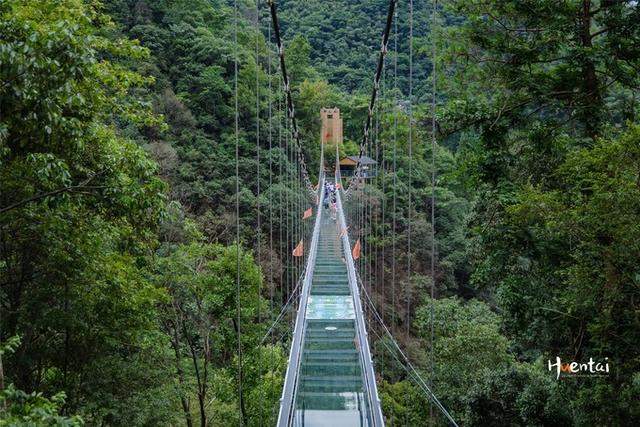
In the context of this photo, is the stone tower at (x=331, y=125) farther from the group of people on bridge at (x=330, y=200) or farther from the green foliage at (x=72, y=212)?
the green foliage at (x=72, y=212)

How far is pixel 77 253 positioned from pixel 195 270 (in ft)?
13.9

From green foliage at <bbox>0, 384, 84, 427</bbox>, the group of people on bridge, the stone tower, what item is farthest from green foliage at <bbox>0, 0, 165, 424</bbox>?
the stone tower

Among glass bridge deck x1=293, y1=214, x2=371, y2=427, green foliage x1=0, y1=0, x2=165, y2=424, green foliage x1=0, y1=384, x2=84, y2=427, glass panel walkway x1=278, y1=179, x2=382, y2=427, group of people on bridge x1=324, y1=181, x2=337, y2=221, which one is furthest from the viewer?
group of people on bridge x1=324, y1=181, x2=337, y2=221

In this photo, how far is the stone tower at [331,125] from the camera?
27.7 m

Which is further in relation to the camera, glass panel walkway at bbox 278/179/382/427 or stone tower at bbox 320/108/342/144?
stone tower at bbox 320/108/342/144

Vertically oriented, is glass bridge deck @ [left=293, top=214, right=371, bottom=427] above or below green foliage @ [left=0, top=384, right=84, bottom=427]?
below

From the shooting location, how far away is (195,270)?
333 inches

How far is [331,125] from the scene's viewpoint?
28.4m

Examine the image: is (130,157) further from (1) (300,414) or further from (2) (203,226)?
(2) (203,226)

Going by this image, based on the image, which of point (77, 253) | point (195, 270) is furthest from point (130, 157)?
point (195, 270)

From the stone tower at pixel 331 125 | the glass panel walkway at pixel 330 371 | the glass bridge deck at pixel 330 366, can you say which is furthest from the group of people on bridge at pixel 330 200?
the stone tower at pixel 331 125

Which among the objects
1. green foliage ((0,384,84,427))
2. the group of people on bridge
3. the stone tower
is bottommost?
green foliage ((0,384,84,427))

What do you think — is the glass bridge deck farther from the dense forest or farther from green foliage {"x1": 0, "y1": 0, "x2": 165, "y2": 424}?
green foliage {"x1": 0, "y1": 0, "x2": 165, "y2": 424}

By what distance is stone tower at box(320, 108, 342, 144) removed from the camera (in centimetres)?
2767
